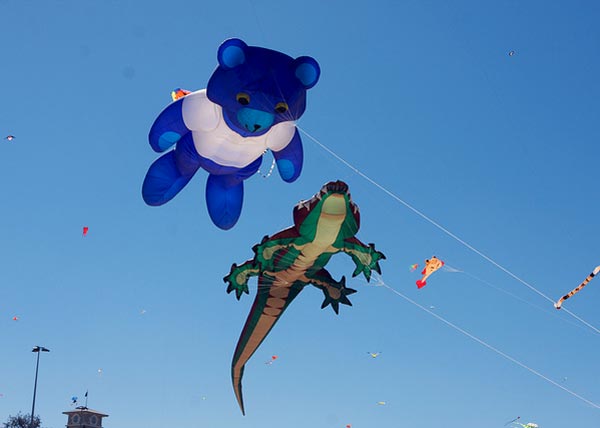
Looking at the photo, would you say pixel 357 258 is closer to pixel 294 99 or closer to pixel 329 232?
pixel 329 232

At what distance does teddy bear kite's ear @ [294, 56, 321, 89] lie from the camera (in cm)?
1239

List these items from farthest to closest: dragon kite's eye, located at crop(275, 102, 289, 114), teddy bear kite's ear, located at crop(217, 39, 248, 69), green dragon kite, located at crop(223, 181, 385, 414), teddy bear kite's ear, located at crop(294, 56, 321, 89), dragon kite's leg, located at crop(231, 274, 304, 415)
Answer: dragon kite's leg, located at crop(231, 274, 304, 415) → teddy bear kite's ear, located at crop(294, 56, 321, 89) → dragon kite's eye, located at crop(275, 102, 289, 114) → teddy bear kite's ear, located at crop(217, 39, 248, 69) → green dragon kite, located at crop(223, 181, 385, 414)

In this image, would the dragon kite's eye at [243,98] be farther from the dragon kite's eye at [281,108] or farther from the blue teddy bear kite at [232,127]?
the dragon kite's eye at [281,108]

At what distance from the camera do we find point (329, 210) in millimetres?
11508

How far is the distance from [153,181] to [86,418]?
33.4m

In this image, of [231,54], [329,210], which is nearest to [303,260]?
[329,210]

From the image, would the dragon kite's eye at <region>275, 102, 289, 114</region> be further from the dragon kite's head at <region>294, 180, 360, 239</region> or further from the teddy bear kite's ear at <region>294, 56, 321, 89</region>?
the dragon kite's head at <region>294, 180, 360, 239</region>

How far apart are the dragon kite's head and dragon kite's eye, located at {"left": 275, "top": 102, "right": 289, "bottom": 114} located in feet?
5.55

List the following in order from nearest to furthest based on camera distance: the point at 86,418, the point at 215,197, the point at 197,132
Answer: the point at 197,132 < the point at 215,197 < the point at 86,418

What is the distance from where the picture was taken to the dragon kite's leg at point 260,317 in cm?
1381

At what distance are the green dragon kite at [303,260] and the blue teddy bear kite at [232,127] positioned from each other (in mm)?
1704

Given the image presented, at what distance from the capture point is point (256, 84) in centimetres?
1205

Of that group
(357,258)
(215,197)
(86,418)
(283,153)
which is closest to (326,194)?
(357,258)

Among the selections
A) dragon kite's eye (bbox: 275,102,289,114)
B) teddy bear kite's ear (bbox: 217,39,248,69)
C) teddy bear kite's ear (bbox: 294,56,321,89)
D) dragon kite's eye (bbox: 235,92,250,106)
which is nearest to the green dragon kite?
dragon kite's eye (bbox: 275,102,289,114)
